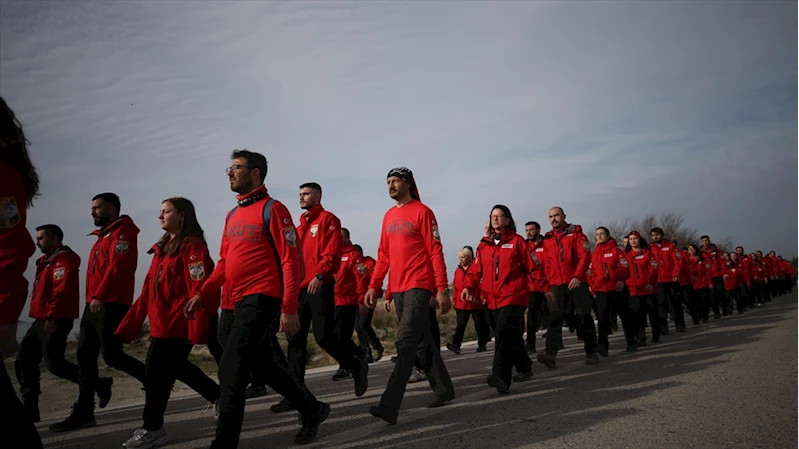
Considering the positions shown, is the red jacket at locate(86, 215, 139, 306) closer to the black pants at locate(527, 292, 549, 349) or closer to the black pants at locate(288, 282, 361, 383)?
the black pants at locate(288, 282, 361, 383)

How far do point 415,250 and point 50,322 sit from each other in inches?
147

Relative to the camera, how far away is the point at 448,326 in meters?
20.2

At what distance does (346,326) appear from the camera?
706 centimetres

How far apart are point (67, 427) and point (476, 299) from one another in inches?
335

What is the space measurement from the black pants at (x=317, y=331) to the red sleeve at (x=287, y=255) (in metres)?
1.92

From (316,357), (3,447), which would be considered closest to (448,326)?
(316,357)

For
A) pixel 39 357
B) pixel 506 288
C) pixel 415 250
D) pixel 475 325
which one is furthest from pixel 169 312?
pixel 475 325

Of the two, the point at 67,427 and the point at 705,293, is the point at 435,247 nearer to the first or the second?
the point at 67,427

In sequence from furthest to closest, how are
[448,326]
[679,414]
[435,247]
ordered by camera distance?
Answer: [448,326], [435,247], [679,414]

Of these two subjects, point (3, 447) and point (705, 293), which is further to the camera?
point (705, 293)

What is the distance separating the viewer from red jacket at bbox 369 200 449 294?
16.9 feet

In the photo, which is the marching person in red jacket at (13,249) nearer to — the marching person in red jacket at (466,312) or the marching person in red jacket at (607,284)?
the marching person in red jacket at (607,284)

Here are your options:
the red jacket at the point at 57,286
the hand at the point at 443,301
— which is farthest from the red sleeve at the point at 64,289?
the hand at the point at 443,301

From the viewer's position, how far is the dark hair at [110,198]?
19.2ft
